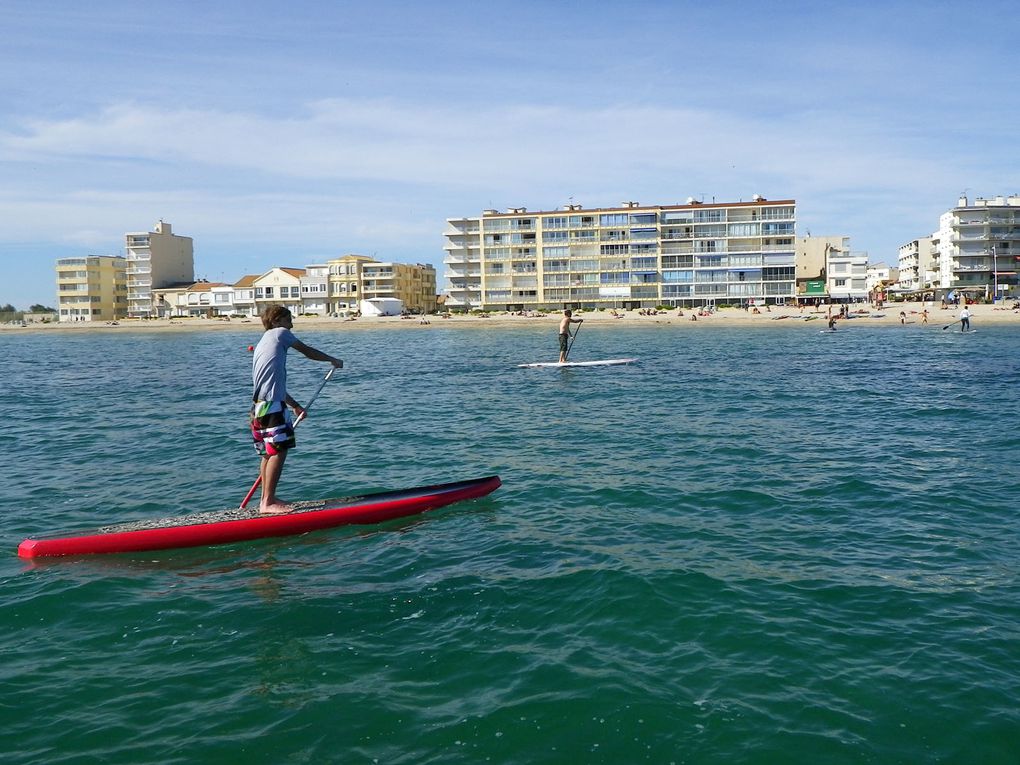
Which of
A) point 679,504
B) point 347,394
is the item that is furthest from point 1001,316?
point 679,504

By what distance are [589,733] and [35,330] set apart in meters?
162

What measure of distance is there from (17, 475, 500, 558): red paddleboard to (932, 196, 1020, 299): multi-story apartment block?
143 metres

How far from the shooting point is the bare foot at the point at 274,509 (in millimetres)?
11789

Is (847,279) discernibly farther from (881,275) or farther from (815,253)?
(881,275)

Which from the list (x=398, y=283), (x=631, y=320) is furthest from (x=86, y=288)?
(x=631, y=320)

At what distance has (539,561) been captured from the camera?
10570mm

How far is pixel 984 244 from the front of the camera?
13562 cm

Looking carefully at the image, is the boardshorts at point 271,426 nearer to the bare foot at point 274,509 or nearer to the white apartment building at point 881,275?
the bare foot at point 274,509

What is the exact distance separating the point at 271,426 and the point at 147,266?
16534cm

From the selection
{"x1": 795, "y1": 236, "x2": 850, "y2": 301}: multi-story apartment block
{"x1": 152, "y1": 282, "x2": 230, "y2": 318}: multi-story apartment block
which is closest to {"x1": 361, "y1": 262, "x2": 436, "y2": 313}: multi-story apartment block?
{"x1": 152, "y1": 282, "x2": 230, "y2": 318}: multi-story apartment block

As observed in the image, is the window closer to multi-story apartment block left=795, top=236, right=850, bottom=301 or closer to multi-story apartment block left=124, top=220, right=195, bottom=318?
multi-story apartment block left=795, top=236, right=850, bottom=301

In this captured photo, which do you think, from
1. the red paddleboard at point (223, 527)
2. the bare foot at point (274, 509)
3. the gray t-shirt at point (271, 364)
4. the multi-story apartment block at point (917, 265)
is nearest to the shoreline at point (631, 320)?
the multi-story apartment block at point (917, 265)

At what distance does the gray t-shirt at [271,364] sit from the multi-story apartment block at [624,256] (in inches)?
5020

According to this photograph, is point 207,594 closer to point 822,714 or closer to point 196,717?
point 196,717
